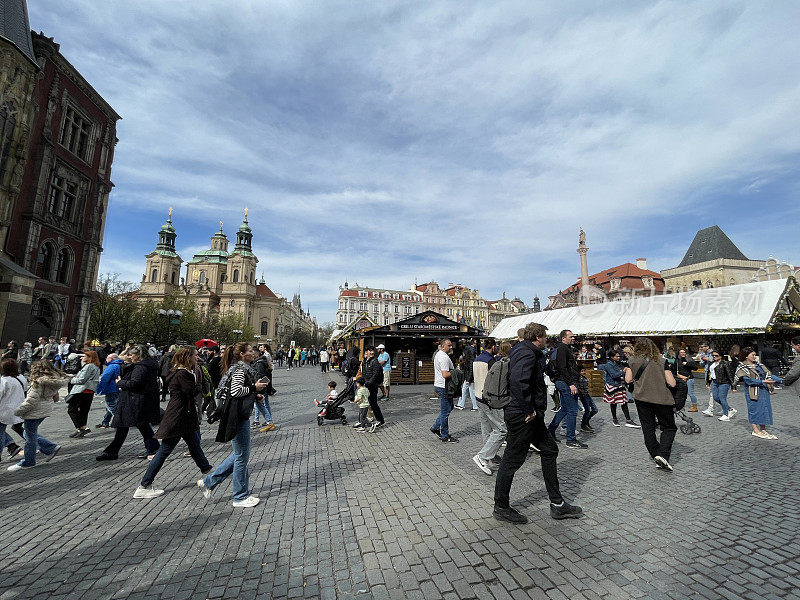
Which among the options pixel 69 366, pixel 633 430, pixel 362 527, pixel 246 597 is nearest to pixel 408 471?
pixel 362 527

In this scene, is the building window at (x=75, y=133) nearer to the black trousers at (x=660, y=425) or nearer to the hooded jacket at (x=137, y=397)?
the hooded jacket at (x=137, y=397)

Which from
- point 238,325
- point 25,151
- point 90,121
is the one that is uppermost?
point 90,121

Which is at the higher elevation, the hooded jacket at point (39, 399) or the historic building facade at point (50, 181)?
the historic building facade at point (50, 181)

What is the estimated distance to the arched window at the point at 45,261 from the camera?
22.9 metres

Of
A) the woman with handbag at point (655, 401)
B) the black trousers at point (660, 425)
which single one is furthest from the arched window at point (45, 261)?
the black trousers at point (660, 425)

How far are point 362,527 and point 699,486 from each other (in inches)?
171

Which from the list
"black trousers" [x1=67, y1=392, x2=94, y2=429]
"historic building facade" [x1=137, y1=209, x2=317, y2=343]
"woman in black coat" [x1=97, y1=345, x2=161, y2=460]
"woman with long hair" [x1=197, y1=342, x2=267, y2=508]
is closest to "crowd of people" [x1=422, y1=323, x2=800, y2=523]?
"woman with long hair" [x1=197, y1=342, x2=267, y2=508]

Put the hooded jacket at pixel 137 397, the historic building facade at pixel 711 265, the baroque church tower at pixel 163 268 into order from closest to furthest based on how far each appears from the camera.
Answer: the hooded jacket at pixel 137 397, the historic building facade at pixel 711 265, the baroque church tower at pixel 163 268

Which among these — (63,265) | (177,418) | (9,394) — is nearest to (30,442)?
(9,394)

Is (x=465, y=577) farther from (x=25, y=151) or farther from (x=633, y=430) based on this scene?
(x=25, y=151)

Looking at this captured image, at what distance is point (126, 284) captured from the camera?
1407 inches

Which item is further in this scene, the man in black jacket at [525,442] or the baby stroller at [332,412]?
the baby stroller at [332,412]

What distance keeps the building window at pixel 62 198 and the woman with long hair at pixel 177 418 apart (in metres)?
27.2

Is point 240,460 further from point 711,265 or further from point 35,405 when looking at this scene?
point 711,265
